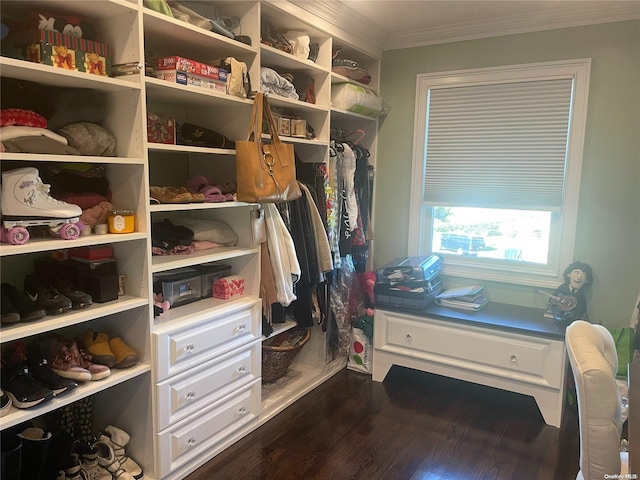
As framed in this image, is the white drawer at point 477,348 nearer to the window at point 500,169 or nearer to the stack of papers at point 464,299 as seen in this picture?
the stack of papers at point 464,299

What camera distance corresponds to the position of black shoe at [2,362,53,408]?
1724mm

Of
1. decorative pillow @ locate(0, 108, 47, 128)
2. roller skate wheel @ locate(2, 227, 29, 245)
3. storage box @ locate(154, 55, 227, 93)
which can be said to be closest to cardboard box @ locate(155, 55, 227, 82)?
storage box @ locate(154, 55, 227, 93)

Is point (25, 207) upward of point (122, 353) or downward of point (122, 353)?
upward

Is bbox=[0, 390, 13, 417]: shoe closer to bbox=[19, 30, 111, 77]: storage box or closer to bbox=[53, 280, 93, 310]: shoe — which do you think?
bbox=[53, 280, 93, 310]: shoe

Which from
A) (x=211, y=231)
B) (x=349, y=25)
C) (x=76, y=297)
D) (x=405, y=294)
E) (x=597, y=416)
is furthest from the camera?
(x=405, y=294)

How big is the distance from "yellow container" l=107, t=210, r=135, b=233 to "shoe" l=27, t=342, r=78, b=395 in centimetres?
55

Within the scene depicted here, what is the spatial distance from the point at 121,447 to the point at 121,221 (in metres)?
1.00

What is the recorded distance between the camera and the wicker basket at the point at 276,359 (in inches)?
116

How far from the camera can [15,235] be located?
166 centimetres

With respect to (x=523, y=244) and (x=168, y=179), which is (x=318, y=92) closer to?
(x=168, y=179)

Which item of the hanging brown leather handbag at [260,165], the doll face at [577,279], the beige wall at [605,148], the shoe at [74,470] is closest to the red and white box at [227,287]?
the hanging brown leather handbag at [260,165]

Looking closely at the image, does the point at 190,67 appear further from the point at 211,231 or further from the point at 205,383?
the point at 205,383

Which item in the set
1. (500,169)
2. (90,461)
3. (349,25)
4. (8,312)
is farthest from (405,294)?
(8,312)

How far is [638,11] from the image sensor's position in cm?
277
